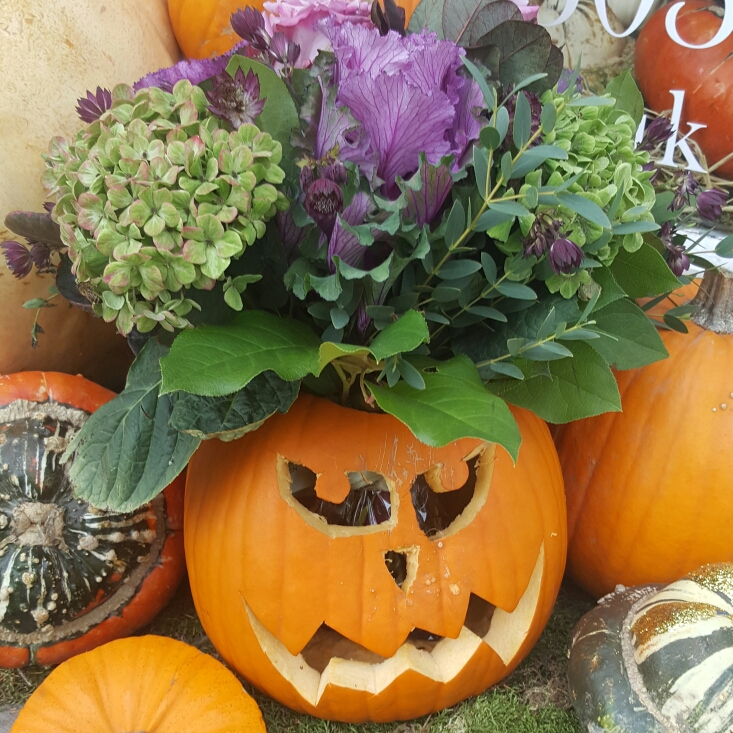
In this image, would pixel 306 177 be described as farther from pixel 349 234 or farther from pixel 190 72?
pixel 190 72

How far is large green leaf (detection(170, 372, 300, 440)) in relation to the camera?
2.01 ft

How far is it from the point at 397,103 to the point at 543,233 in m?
0.16

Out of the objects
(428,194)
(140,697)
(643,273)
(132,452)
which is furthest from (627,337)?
(140,697)

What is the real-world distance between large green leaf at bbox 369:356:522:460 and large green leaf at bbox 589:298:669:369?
15 cm

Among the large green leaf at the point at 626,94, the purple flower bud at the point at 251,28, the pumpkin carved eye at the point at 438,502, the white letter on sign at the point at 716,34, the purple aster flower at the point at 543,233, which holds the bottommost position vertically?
the pumpkin carved eye at the point at 438,502

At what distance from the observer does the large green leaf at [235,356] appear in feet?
1.65

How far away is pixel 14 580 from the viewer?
799mm

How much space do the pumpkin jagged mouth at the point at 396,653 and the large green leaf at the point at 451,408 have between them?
0.96 ft

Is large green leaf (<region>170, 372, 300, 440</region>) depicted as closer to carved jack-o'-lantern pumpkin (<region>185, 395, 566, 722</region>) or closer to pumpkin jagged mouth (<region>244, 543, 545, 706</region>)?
carved jack-o'-lantern pumpkin (<region>185, 395, 566, 722</region>)

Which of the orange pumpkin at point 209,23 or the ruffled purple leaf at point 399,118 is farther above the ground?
the orange pumpkin at point 209,23

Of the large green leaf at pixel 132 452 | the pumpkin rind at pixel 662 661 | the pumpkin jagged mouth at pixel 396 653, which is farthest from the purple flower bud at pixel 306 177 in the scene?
the pumpkin rind at pixel 662 661

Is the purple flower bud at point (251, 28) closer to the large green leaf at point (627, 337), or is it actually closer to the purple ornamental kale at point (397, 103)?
the purple ornamental kale at point (397, 103)

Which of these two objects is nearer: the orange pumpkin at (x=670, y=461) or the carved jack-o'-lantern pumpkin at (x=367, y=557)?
the carved jack-o'-lantern pumpkin at (x=367, y=557)

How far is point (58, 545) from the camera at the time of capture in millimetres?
826
